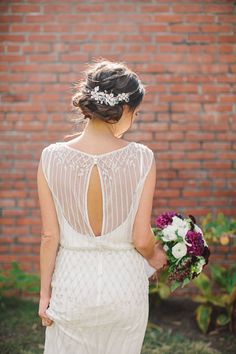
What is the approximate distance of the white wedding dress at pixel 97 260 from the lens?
100 inches

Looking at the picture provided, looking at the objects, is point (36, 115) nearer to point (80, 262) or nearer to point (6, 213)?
point (6, 213)

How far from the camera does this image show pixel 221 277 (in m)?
5.01

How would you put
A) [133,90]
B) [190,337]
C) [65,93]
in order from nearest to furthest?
[133,90] → [190,337] → [65,93]

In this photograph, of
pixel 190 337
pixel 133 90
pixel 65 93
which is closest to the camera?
pixel 133 90

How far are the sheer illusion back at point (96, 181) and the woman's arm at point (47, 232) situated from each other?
36mm

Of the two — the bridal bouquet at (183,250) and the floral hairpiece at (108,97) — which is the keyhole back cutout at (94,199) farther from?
the bridal bouquet at (183,250)

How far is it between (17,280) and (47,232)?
2554mm

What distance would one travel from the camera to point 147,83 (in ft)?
17.0

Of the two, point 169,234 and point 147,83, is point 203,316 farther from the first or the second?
point 169,234

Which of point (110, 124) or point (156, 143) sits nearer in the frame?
point (110, 124)

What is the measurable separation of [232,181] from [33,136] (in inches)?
71.2

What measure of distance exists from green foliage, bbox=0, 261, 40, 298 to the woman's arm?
234cm

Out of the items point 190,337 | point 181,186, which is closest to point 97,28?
point 181,186

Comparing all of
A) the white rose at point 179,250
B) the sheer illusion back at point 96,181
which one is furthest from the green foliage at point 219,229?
the sheer illusion back at point 96,181
